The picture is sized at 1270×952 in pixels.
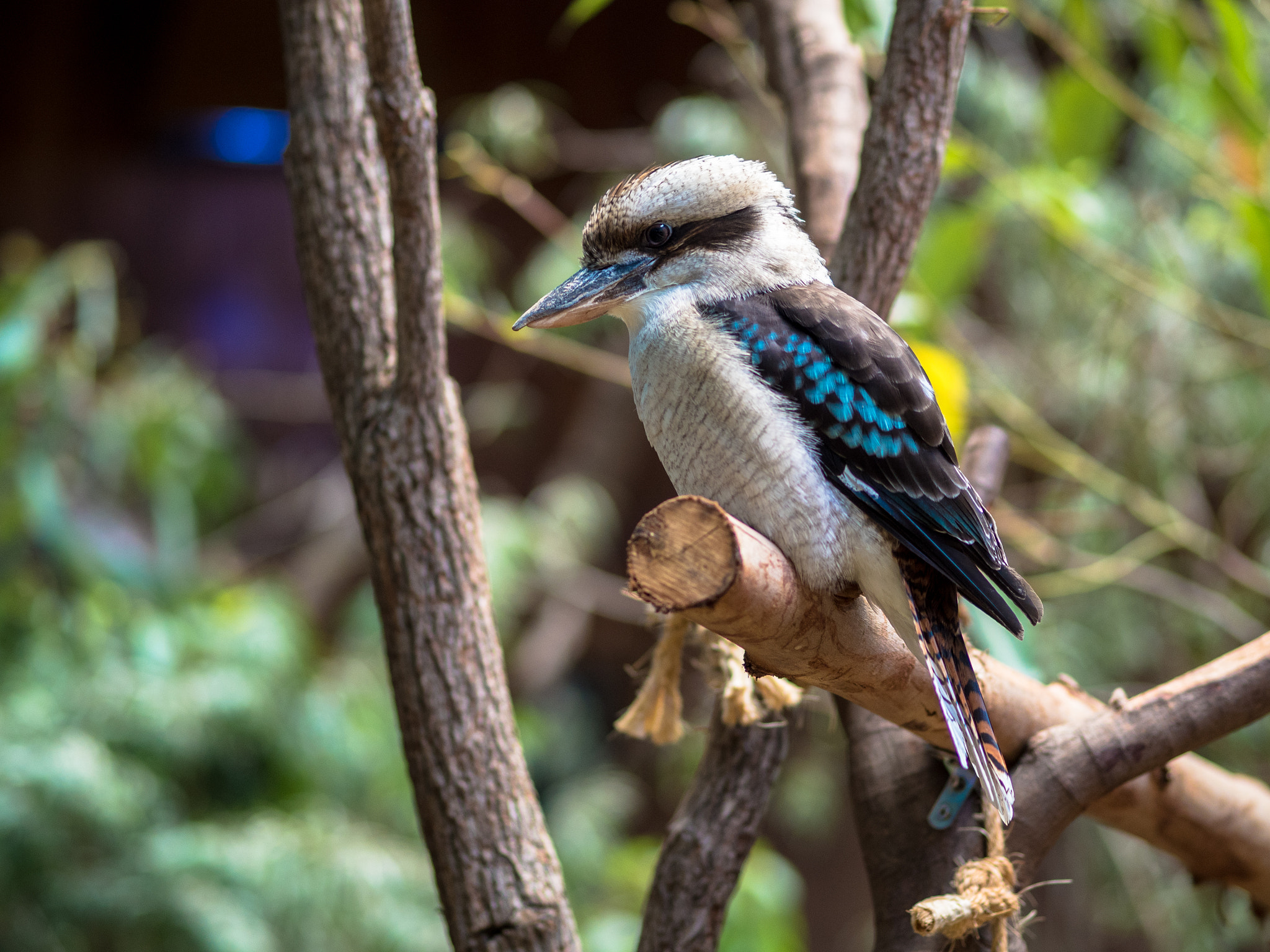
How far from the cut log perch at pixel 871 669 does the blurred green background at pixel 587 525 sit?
18 cm

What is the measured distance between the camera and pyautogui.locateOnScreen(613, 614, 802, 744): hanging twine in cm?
110

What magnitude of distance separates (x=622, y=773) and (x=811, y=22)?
2.90 metres

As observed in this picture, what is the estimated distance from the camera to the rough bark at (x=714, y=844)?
121 cm

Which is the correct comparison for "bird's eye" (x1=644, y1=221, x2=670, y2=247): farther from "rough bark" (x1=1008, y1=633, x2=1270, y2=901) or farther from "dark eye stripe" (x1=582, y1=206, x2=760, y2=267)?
"rough bark" (x1=1008, y1=633, x2=1270, y2=901)

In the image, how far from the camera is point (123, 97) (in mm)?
4371

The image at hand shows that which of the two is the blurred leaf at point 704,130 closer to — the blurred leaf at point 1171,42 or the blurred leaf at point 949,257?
the blurred leaf at point 949,257

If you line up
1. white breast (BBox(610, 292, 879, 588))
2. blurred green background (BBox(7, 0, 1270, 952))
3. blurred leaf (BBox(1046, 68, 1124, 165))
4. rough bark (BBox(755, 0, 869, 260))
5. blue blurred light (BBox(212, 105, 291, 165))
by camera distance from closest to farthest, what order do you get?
1. white breast (BBox(610, 292, 879, 588))
2. rough bark (BBox(755, 0, 869, 260))
3. blurred leaf (BBox(1046, 68, 1124, 165))
4. blurred green background (BBox(7, 0, 1270, 952))
5. blue blurred light (BBox(212, 105, 291, 165))

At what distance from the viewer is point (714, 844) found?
1217 mm

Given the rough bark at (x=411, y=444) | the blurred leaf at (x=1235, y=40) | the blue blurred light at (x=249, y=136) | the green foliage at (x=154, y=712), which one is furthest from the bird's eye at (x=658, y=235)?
the blue blurred light at (x=249, y=136)

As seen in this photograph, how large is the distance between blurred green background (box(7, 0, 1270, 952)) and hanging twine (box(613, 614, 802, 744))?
9cm

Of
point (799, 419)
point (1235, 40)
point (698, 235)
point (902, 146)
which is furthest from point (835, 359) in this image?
point (1235, 40)

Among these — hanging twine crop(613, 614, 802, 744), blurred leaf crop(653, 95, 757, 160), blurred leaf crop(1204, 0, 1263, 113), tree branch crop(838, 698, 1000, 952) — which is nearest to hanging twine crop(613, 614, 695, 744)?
hanging twine crop(613, 614, 802, 744)

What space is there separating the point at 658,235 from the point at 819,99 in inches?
24.9

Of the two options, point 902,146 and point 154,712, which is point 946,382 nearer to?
point 902,146
